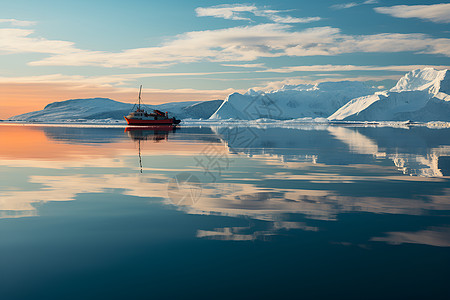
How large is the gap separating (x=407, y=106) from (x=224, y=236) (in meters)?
133

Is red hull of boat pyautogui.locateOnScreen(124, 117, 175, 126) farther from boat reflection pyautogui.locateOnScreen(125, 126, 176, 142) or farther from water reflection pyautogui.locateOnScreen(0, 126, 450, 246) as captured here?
water reflection pyautogui.locateOnScreen(0, 126, 450, 246)

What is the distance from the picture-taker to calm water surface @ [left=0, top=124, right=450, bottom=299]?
477 centimetres

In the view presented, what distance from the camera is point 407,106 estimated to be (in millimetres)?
127750

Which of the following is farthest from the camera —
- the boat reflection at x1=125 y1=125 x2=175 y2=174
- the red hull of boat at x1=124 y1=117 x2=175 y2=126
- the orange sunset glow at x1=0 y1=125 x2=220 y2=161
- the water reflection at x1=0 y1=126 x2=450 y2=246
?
the red hull of boat at x1=124 y1=117 x2=175 y2=126

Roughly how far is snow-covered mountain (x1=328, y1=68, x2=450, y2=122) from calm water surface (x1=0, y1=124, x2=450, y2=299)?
12157 cm

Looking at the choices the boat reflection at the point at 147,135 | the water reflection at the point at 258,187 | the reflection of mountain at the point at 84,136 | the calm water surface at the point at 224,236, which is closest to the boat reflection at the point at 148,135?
the boat reflection at the point at 147,135

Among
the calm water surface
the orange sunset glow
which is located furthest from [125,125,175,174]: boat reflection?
the calm water surface

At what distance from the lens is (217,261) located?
5480 mm

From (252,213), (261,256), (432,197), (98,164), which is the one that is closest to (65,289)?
(261,256)

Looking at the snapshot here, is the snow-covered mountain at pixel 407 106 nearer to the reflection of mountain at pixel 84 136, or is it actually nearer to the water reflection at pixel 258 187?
the reflection of mountain at pixel 84 136

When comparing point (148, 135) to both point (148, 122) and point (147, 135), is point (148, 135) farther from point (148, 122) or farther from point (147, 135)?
point (148, 122)

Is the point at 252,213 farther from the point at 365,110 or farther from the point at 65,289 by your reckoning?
the point at 365,110

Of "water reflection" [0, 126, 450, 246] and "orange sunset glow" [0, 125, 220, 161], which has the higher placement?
"orange sunset glow" [0, 125, 220, 161]

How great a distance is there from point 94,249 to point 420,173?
11.1m
